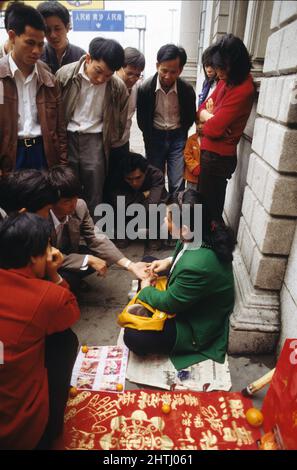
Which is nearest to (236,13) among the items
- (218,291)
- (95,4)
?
(218,291)

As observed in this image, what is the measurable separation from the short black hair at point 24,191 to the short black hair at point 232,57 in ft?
5.91

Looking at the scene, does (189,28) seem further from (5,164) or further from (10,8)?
(5,164)

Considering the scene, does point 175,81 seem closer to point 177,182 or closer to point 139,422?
point 177,182

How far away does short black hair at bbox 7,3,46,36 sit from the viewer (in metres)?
2.74

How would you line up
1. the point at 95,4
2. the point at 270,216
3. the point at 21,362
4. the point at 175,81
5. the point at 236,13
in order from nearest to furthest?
the point at 21,362
the point at 270,216
the point at 175,81
the point at 236,13
the point at 95,4

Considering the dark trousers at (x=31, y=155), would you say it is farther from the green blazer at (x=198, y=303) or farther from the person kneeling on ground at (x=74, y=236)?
the green blazer at (x=198, y=303)

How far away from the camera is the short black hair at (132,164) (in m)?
4.06

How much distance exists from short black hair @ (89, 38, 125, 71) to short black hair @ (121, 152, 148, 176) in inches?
43.1

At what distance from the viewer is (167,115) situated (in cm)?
425

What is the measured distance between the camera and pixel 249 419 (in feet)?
6.71

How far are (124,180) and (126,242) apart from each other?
0.78 metres

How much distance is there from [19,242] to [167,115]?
3123 mm

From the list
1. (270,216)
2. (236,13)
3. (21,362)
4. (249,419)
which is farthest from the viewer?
(236,13)

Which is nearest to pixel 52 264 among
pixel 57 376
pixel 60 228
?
pixel 57 376
